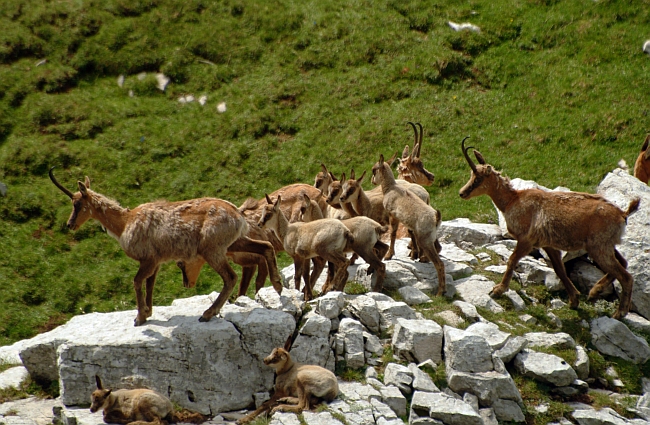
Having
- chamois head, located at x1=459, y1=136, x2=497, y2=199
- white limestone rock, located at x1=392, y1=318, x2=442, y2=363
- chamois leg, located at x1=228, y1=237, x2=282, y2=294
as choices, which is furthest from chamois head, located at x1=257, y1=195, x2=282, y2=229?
chamois head, located at x1=459, y1=136, x2=497, y2=199

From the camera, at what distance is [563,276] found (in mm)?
14203

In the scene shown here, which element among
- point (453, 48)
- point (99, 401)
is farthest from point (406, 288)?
point (453, 48)

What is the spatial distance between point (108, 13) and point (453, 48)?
13.6 metres

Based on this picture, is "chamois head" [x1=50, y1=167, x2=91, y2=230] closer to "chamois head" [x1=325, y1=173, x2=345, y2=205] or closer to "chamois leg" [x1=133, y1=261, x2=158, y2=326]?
"chamois leg" [x1=133, y1=261, x2=158, y2=326]

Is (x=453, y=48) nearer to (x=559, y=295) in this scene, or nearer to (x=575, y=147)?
(x=575, y=147)

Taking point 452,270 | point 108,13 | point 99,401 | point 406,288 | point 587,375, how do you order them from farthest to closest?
point 108,13 < point 452,270 < point 406,288 < point 587,375 < point 99,401

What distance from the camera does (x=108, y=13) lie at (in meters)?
29.0

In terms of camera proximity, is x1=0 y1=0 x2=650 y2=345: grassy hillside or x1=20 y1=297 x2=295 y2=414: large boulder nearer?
x1=20 y1=297 x2=295 y2=414: large boulder

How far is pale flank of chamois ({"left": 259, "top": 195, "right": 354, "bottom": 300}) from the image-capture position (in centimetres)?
1293

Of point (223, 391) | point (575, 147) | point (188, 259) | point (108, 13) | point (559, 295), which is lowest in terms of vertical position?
point (223, 391)

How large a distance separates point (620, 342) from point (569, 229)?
220 cm

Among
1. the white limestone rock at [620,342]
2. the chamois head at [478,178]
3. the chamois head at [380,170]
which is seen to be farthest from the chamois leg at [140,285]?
the white limestone rock at [620,342]

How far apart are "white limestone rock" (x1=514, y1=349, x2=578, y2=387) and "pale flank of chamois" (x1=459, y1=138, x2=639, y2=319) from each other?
2.28m

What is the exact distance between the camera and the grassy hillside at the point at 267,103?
70.1ft
